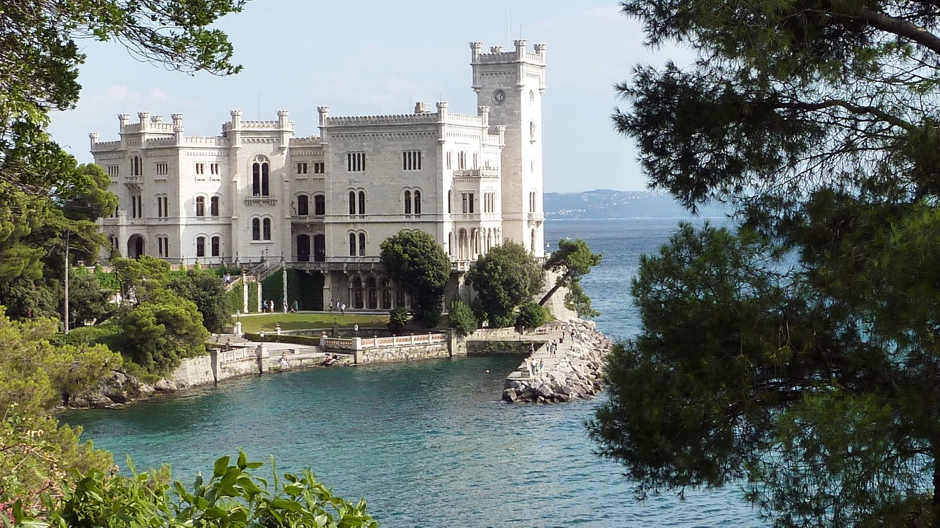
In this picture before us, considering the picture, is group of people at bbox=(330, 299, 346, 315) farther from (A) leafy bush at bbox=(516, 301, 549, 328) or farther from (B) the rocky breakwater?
(B) the rocky breakwater

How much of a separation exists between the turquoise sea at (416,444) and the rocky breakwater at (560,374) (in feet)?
3.08

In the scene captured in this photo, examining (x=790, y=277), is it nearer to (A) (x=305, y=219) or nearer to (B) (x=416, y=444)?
(B) (x=416, y=444)

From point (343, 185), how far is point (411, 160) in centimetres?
391

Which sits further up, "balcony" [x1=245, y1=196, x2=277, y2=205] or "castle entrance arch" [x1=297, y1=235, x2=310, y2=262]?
"balcony" [x1=245, y1=196, x2=277, y2=205]

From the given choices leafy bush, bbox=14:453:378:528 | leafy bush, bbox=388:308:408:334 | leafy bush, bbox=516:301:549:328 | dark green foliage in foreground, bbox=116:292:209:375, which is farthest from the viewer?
leafy bush, bbox=516:301:549:328

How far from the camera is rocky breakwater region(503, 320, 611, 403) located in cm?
4312

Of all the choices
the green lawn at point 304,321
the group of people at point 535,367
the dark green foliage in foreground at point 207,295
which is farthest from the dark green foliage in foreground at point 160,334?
the group of people at point 535,367

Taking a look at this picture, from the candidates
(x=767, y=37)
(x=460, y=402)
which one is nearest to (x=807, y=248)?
(x=767, y=37)

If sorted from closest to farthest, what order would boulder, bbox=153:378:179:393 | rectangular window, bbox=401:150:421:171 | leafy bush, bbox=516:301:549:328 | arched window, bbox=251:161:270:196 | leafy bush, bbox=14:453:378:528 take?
leafy bush, bbox=14:453:378:528
boulder, bbox=153:378:179:393
leafy bush, bbox=516:301:549:328
rectangular window, bbox=401:150:421:171
arched window, bbox=251:161:270:196

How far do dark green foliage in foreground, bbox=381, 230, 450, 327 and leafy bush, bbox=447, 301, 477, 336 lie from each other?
47.5 inches

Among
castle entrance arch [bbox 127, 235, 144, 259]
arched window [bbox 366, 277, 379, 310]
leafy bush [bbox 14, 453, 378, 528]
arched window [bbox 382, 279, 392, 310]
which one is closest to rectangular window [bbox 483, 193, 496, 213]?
arched window [bbox 382, 279, 392, 310]

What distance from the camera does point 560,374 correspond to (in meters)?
44.9

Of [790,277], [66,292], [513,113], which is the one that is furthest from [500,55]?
[790,277]

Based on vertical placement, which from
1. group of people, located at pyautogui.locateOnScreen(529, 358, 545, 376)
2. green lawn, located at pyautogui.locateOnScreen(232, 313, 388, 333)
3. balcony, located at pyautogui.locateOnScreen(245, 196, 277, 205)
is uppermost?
balcony, located at pyautogui.locateOnScreen(245, 196, 277, 205)
